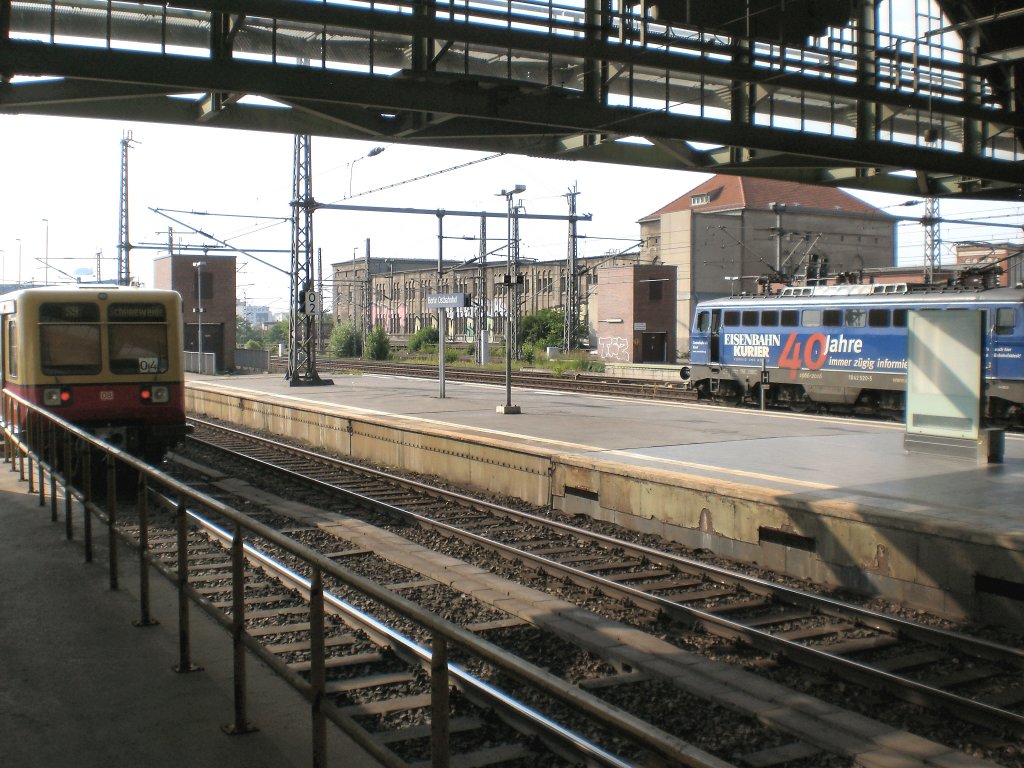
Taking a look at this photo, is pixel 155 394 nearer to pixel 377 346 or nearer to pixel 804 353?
pixel 804 353

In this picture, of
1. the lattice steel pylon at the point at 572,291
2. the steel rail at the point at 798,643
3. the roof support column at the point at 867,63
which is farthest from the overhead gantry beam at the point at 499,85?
the lattice steel pylon at the point at 572,291

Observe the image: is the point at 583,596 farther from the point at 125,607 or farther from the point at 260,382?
the point at 260,382

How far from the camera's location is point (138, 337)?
1314 centimetres

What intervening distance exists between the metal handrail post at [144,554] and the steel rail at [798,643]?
3.97m

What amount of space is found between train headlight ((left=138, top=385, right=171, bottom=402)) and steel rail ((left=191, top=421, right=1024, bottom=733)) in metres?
4.20

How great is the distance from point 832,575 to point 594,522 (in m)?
3.46

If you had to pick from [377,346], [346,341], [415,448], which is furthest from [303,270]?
[346,341]

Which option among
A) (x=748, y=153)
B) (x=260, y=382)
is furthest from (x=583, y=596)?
(x=260, y=382)

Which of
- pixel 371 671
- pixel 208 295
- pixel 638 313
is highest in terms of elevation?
pixel 208 295

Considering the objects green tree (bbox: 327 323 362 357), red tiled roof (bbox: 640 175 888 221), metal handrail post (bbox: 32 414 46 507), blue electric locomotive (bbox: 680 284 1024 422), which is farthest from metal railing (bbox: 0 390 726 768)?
red tiled roof (bbox: 640 175 888 221)

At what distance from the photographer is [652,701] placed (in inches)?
236

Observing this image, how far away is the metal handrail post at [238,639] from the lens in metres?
4.38

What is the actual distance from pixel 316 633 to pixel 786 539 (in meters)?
6.86

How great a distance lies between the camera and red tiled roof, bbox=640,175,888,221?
66.4 meters
